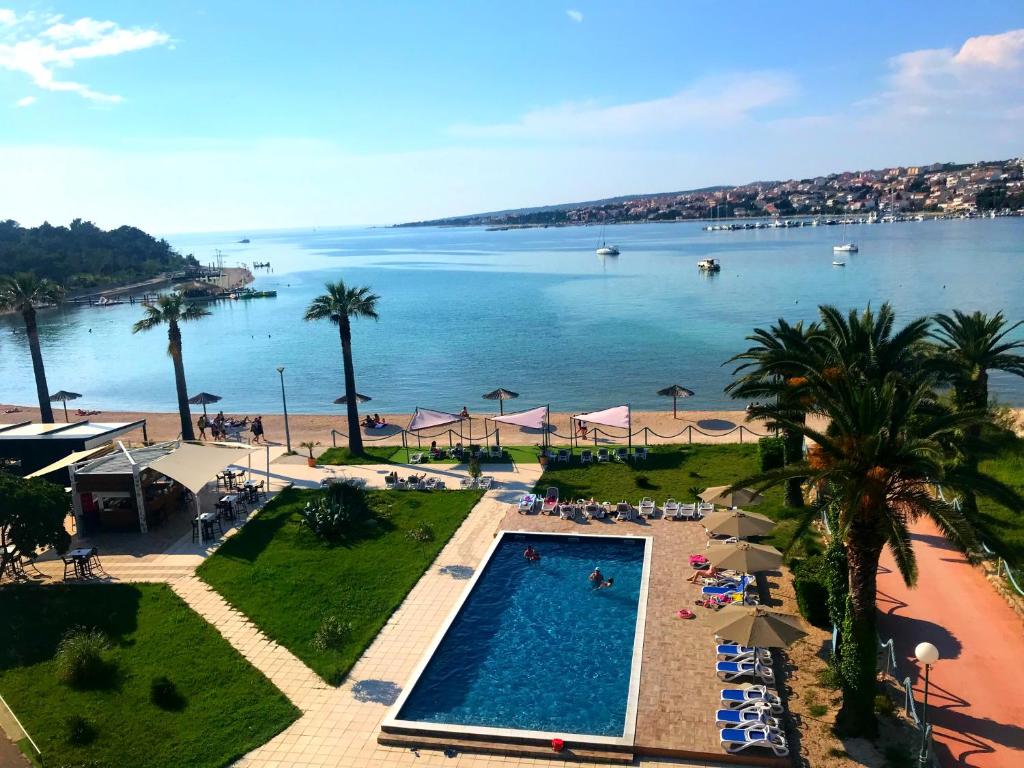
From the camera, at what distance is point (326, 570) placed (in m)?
19.9

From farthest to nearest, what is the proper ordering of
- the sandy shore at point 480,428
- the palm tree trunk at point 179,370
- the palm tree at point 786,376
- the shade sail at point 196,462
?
1. the sandy shore at point 480,428
2. the palm tree trunk at point 179,370
3. the shade sail at point 196,462
4. the palm tree at point 786,376

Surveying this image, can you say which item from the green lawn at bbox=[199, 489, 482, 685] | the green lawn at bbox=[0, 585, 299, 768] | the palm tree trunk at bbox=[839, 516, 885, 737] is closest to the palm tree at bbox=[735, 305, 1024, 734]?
the palm tree trunk at bbox=[839, 516, 885, 737]

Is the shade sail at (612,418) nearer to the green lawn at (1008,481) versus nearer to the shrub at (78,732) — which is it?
the green lawn at (1008,481)

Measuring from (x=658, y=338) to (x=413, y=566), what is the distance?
51.5 meters

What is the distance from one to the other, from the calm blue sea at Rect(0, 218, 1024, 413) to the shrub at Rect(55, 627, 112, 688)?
32.3m

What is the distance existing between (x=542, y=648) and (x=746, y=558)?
205 inches

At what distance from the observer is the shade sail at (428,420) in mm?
30641

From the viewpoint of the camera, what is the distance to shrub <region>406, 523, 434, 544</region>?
70.7ft

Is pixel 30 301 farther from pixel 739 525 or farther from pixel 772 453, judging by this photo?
pixel 772 453

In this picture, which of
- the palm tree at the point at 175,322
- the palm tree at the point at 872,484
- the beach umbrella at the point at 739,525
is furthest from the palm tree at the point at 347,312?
the palm tree at the point at 872,484

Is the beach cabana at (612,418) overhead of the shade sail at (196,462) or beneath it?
beneath

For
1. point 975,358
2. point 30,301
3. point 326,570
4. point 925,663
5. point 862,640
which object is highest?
point 30,301

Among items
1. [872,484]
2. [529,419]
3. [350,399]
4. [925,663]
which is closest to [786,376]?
[872,484]

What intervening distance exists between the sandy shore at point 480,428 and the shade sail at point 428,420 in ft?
4.17
